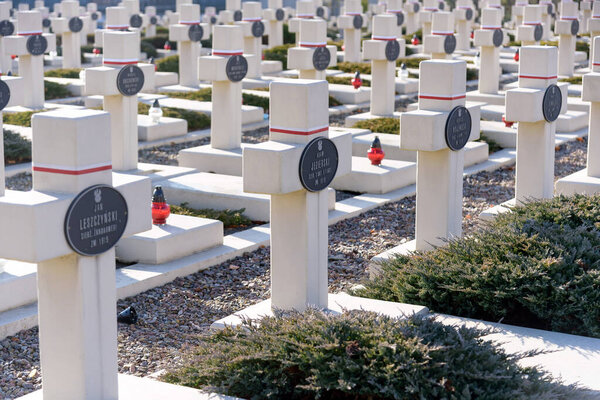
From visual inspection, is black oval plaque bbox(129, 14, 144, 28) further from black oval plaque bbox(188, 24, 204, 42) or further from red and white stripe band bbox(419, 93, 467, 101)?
red and white stripe band bbox(419, 93, 467, 101)

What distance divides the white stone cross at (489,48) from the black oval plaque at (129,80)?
860cm

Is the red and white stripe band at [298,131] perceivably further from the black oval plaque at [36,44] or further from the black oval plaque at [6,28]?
the black oval plaque at [6,28]

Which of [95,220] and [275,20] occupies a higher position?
[275,20]

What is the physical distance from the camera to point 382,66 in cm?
1691

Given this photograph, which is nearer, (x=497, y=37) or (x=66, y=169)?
(x=66, y=169)

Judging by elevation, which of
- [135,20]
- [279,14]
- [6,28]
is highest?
[279,14]

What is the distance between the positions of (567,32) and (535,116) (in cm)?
1387

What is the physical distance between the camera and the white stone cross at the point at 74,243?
186 inches

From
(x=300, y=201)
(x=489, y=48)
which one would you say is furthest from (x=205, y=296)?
(x=489, y=48)

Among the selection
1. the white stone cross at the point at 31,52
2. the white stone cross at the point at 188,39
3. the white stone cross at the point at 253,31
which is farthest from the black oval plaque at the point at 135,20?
the white stone cross at the point at 31,52

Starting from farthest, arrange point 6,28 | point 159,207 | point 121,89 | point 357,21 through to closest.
A: 1. point 357,21
2. point 6,28
3. point 121,89
4. point 159,207

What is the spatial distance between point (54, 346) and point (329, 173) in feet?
8.33

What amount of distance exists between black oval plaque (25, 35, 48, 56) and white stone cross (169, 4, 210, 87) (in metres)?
3.87

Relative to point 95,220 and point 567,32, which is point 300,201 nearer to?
point 95,220
